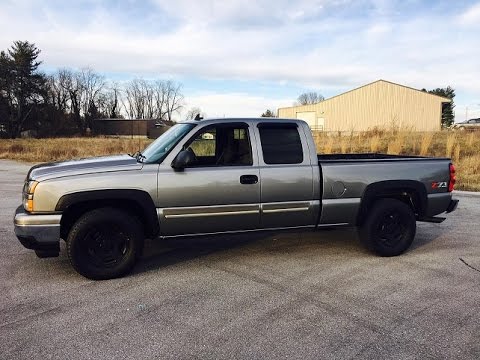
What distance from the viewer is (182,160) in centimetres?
482

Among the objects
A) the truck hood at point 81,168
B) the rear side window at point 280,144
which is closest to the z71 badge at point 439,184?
the rear side window at point 280,144

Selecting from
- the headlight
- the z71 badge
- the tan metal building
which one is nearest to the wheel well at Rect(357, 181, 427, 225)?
the z71 badge

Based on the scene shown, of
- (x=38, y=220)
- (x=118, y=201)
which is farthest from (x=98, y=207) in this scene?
(x=38, y=220)

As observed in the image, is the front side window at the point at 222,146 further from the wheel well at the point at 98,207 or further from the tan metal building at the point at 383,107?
the tan metal building at the point at 383,107

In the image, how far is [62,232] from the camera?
193 inches

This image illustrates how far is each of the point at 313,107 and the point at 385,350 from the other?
6405cm

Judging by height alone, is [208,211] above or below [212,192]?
Answer: below

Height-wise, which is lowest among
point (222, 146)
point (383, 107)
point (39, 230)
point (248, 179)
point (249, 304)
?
point (249, 304)

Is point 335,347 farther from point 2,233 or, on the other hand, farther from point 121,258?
point 2,233

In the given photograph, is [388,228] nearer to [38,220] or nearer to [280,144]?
[280,144]

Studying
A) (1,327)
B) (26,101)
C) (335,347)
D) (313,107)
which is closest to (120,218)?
(1,327)

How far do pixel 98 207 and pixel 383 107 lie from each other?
58429 mm

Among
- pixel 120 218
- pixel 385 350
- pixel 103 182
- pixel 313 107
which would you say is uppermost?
pixel 313 107

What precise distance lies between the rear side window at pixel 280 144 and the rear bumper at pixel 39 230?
250cm
